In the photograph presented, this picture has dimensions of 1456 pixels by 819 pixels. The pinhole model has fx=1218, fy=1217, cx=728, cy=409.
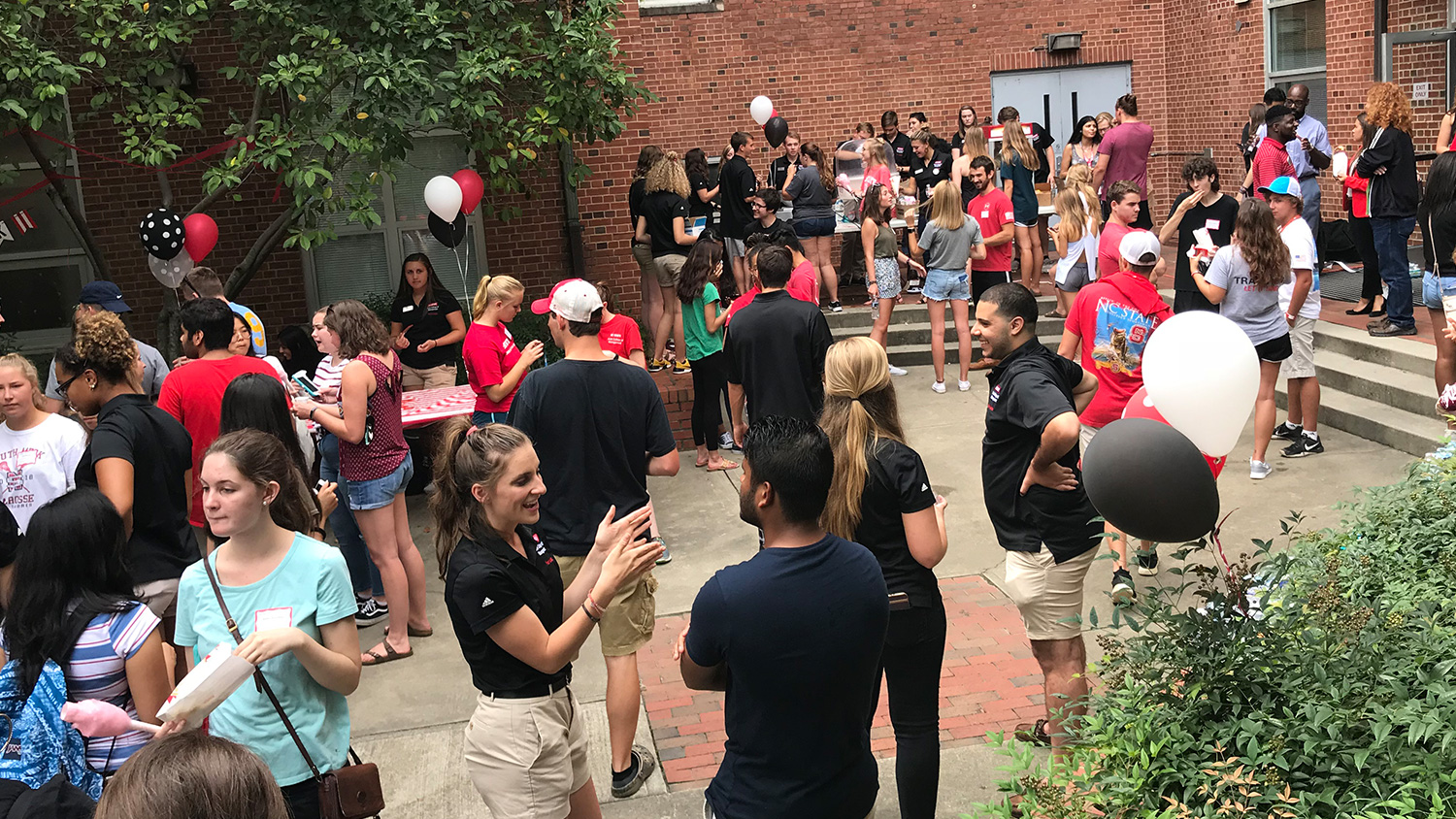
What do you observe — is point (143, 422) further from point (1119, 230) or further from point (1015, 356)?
point (1119, 230)

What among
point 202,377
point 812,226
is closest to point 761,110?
point 812,226

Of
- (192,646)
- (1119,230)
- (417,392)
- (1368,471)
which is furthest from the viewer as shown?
(417,392)

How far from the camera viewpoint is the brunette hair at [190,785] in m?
1.85

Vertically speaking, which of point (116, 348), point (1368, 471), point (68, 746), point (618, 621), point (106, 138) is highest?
point (106, 138)

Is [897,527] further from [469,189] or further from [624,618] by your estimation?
[469,189]

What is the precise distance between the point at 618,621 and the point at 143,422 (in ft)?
6.92


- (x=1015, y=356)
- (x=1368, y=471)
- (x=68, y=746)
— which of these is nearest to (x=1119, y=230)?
(x=1368, y=471)

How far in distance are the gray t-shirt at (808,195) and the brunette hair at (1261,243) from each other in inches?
209

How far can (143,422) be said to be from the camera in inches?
196

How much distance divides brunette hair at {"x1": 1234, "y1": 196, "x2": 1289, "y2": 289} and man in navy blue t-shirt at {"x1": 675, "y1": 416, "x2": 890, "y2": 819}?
5.42 meters

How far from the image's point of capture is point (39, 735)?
310 centimetres

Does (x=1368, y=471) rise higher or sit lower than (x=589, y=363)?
lower

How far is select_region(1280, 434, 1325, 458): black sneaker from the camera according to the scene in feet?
28.8

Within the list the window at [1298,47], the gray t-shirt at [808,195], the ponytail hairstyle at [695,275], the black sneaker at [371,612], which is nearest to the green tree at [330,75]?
the ponytail hairstyle at [695,275]
